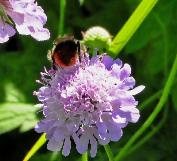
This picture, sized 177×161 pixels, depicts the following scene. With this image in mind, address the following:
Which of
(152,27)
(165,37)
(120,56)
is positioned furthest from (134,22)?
(120,56)

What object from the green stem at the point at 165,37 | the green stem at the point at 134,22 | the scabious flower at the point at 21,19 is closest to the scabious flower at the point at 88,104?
the scabious flower at the point at 21,19

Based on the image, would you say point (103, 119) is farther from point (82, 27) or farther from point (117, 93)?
point (82, 27)

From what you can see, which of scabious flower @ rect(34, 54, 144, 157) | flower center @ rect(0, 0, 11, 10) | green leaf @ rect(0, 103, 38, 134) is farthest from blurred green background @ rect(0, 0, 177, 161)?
flower center @ rect(0, 0, 11, 10)

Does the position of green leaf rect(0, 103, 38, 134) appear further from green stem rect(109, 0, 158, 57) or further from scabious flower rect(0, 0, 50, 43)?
scabious flower rect(0, 0, 50, 43)

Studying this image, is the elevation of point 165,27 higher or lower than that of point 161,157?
higher

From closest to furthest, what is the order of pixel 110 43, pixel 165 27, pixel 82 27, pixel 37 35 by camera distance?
pixel 37 35, pixel 110 43, pixel 165 27, pixel 82 27

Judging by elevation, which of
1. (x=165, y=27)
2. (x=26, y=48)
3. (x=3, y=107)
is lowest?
(x=3, y=107)

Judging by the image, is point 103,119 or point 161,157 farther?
point 161,157

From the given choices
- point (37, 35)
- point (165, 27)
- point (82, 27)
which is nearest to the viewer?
point (37, 35)

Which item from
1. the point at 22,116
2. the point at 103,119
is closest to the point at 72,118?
the point at 103,119
